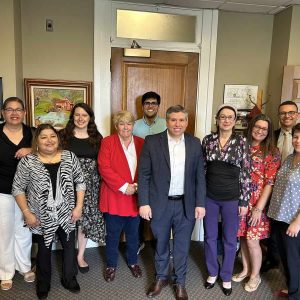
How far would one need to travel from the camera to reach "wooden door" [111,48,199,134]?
10.2ft

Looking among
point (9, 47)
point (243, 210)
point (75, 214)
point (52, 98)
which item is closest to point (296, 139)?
point (243, 210)

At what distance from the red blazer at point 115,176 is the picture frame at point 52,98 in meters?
0.85

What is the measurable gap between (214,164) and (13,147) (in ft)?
4.83

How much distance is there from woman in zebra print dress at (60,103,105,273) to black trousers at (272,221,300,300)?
1.39m

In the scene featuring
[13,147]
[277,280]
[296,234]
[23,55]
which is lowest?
[277,280]

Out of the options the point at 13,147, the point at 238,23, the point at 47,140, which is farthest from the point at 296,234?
the point at 238,23

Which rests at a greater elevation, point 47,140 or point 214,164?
point 47,140

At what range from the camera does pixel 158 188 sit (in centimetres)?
211

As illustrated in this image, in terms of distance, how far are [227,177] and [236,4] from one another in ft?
6.03

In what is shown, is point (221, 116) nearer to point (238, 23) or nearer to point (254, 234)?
point (254, 234)

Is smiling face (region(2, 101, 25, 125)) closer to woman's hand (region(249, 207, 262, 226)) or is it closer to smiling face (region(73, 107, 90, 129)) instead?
smiling face (region(73, 107, 90, 129))

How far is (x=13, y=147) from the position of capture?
2.20 meters

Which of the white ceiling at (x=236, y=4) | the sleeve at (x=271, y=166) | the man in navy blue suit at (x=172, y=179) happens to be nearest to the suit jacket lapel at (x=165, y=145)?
the man in navy blue suit at (x=172, y=179)

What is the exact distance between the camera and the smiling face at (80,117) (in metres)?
2.34
